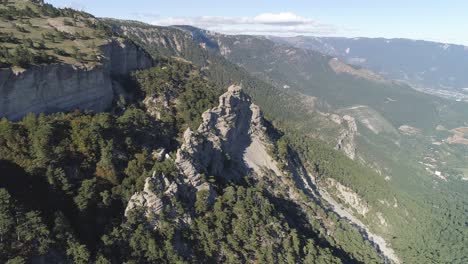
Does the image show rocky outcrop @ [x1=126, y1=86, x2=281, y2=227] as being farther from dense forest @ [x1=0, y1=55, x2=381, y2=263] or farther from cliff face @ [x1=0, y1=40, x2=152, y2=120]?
cliff face @ [x1=0, y1=40, x2=152, y2=120]

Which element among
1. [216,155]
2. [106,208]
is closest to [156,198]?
[106,208]

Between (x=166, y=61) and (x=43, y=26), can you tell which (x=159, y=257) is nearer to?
(x=43, y=26)

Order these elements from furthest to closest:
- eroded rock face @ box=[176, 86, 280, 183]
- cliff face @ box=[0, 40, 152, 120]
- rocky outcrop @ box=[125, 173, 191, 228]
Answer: eroded rock face @ box=[176, 86, 280, 183], cliff face @ box=[0, 40, 152, 120], rocky outcrop @ box=[125, 173, 191, 228]

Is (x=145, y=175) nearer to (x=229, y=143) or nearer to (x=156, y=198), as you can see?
(x=156, y=198)

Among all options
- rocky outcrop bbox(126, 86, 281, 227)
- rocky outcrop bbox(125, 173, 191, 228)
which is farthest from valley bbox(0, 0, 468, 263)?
rocky outcrop bbox(126, 86, 281, 227)

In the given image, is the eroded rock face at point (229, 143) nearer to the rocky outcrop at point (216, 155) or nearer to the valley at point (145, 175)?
the rocky outcrop at point (216, 155)

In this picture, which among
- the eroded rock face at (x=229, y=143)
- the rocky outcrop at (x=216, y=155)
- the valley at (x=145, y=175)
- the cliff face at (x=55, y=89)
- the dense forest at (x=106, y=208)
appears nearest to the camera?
the dense forest at (x=106, y=208)

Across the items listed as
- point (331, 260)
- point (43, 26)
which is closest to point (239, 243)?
point (331, 260)

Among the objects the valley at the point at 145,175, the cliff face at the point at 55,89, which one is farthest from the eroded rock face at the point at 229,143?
the cliff face at the point at 55,89
